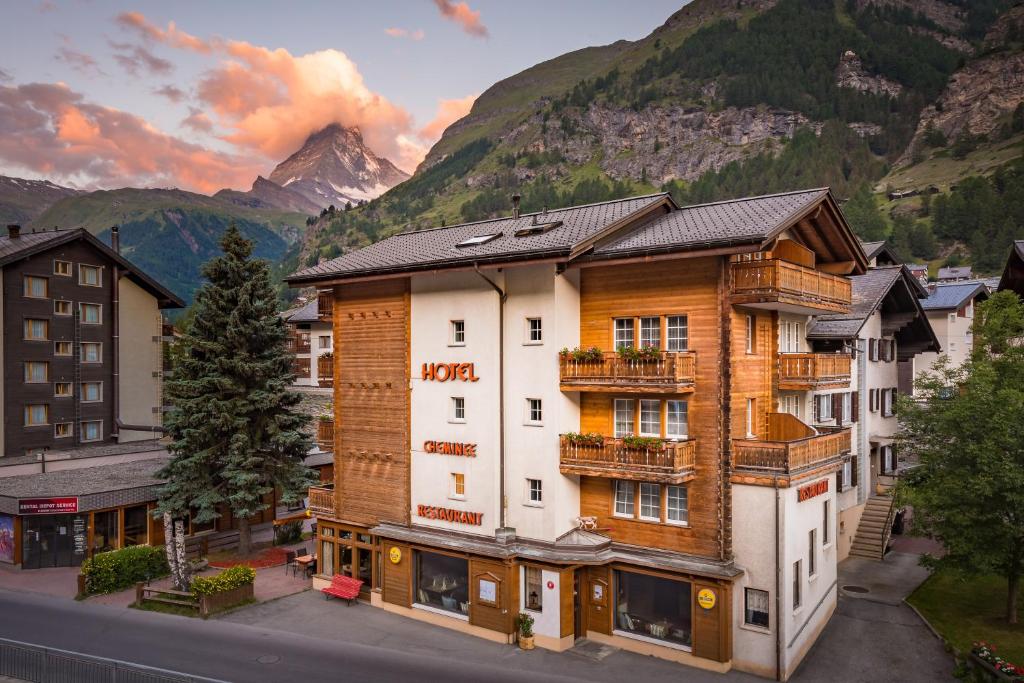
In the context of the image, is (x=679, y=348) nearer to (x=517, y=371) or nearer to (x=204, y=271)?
(x=517, y=371)

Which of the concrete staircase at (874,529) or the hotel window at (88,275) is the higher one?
the hotel window at (88,275)

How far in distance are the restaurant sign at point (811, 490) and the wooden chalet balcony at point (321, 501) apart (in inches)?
732

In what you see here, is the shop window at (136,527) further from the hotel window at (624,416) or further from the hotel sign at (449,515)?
the hotel window at (624,416)

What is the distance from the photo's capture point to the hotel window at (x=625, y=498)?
24.2 metres

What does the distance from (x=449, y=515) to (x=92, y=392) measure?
33.8 meters

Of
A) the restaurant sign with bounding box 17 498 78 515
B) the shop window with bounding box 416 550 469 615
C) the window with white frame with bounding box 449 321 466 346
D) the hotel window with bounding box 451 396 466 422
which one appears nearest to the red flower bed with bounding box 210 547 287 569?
the restaurant sign with bounding box 17 498 78 515

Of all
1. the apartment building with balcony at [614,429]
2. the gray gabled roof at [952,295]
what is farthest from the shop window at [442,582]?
the gray gabled roof at [952,295]

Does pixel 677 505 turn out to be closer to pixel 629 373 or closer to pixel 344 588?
pixel 629 373

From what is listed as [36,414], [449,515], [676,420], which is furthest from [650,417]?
[36,414]

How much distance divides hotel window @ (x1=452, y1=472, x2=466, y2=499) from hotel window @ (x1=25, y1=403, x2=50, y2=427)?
3254 cm

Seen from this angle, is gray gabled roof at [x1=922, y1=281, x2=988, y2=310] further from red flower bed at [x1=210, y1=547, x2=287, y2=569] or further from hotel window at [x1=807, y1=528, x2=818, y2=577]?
red flower bed at [x1=210, y1=547, x2=287, y2=569]

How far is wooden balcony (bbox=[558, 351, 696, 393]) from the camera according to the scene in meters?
22.1

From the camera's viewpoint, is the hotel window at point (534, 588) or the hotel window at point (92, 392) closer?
the hotel window at point (534, 588)

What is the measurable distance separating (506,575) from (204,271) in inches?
860
